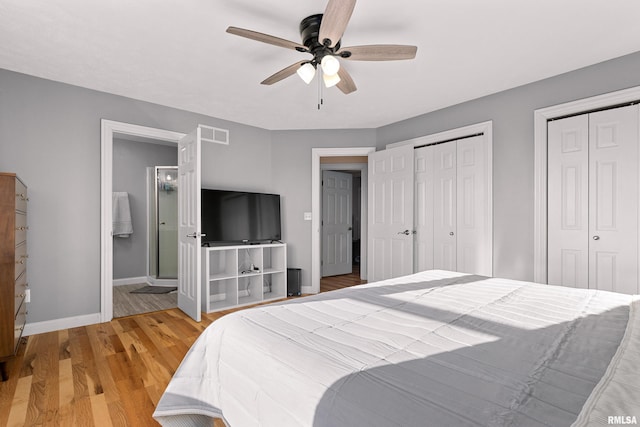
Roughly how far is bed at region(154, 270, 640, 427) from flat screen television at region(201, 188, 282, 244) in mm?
2618

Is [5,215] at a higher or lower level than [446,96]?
lower

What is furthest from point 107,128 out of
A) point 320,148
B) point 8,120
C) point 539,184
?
point 539,184

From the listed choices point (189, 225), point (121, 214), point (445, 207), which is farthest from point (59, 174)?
point (445, 207)

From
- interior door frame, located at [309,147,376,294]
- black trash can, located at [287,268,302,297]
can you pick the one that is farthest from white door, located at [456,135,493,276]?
black trash can, located at [287,268,302,297]

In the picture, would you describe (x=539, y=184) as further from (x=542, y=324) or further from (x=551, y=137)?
(x=542, y=324)

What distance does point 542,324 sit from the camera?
1.28 metres

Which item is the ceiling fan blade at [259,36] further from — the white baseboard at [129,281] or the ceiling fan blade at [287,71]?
the white baseboard at [129,281]

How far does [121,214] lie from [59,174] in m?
2.03

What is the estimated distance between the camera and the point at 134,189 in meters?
5.27

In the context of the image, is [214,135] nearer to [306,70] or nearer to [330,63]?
[306,70]

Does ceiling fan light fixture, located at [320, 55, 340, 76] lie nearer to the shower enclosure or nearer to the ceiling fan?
the ceiling fan

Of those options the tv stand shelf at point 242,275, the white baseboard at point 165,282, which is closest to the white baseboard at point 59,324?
the tv stand shelf at point 242,275

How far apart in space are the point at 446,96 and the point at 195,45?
2.58 meters

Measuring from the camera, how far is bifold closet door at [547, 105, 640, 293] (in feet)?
8.64
